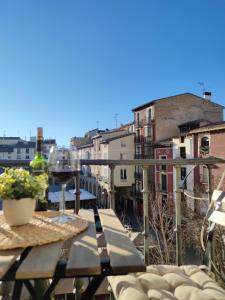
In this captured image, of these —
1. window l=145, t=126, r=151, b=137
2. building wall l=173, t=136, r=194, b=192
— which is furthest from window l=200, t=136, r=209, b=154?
window l=145, t=126, r=151, b=137

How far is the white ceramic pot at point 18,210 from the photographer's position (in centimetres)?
101

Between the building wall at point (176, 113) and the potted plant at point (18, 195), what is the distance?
18.2 m

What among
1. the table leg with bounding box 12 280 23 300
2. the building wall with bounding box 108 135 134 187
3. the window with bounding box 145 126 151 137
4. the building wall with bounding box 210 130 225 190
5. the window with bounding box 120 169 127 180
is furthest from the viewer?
the window with bounding box 120 169 127 180

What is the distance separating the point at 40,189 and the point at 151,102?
18721 millimetres

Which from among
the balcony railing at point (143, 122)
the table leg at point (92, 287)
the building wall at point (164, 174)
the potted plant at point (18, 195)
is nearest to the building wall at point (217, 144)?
the building wall at point (164, 174)

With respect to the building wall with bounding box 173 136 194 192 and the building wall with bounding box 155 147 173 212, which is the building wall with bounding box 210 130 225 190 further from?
the building wall with bounding box 155 147 173 212

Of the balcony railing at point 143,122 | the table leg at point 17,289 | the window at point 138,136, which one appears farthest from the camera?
the window at point 138,136

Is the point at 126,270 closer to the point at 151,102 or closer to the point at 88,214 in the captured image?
the point at 88,214

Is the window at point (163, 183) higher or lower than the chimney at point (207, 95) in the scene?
lower

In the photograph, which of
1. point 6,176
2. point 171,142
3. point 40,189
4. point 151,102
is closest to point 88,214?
point 40,189

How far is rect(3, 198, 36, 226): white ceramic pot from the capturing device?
1009 mm

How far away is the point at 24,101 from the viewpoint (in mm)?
14727

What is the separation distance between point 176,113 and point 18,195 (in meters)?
19.0

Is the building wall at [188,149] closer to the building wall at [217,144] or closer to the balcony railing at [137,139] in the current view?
the building wall at [217,144]
